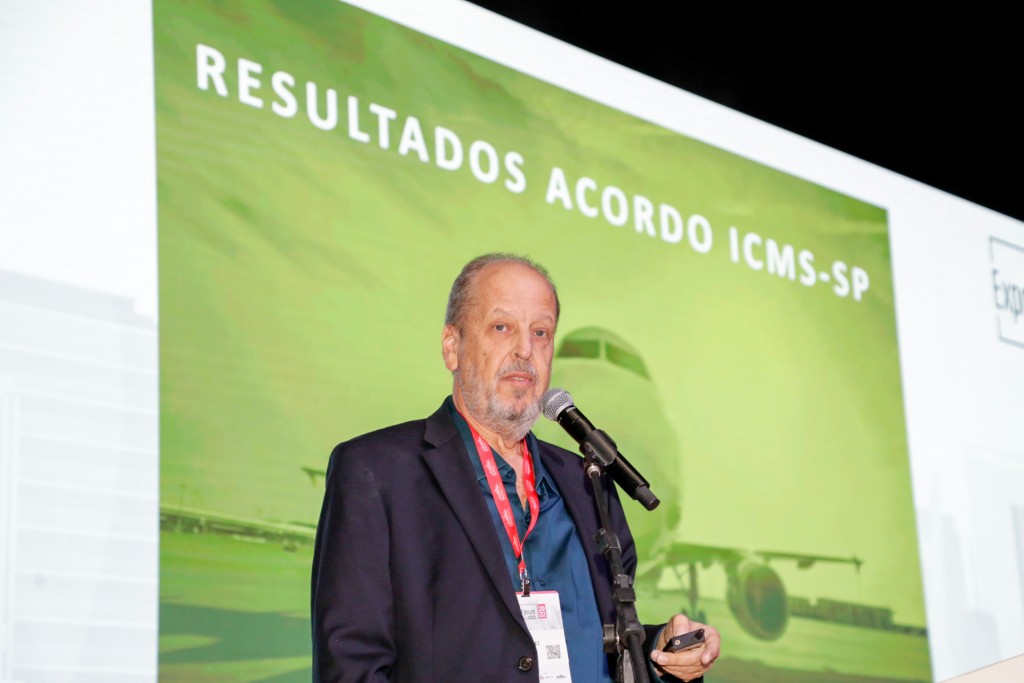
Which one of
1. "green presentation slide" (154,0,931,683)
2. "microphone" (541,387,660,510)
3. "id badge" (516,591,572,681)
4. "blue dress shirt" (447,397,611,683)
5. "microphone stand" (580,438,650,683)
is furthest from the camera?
"green presentation slide" (154,0,931,683)

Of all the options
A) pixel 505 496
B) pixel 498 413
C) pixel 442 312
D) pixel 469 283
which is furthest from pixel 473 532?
pixel 442 312

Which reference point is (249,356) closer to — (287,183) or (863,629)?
(287,183)

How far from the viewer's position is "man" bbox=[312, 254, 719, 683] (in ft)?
6.93

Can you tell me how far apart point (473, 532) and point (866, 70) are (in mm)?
3637

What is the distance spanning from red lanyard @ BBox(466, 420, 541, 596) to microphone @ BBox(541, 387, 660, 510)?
351mm

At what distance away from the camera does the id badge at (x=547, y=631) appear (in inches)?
86.3

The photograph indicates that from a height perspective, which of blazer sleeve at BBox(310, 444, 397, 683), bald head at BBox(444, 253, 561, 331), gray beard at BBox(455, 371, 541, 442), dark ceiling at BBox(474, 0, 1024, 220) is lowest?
blazer sleeve at BBox(310, 444, 397, 683)

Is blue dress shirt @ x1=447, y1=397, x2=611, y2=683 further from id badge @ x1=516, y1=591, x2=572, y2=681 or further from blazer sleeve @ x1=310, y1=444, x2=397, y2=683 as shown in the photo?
blazer sleeve @ x1=310, y1=444, x2=397, y2=683

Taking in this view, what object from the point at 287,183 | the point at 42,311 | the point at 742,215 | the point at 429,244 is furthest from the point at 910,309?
the point at 42,311

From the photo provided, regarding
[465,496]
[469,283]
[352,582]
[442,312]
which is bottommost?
[352,582]

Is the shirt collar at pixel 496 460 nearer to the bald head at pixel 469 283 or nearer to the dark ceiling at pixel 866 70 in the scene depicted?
the bald head at pixel 469 283

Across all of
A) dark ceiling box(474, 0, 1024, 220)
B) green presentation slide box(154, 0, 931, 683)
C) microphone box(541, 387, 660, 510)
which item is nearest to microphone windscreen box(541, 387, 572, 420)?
microphone box(541, 387, 660, 510)

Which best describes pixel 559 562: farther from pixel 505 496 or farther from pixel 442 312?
pixel 442 312

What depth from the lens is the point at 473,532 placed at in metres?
2.24
